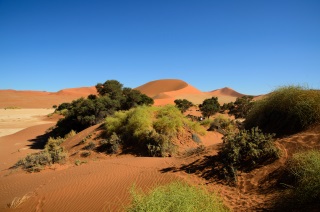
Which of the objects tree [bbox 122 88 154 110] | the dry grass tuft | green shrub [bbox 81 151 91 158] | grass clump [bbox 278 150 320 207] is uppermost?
tree [bbox 122 88 154 110]

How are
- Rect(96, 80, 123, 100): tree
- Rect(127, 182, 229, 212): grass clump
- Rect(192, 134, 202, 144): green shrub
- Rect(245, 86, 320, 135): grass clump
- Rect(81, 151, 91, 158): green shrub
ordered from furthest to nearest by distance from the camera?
Rect(96, 80, 123, 100): tree
Rect(192, 134, 202, 144): green shrub
Rect(81, 151, 91, 158): green shrub
Rect(245, 86, 320, 135): grass clump
Rect(127, 182, 229, 212): grass clump

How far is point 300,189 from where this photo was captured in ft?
16.4

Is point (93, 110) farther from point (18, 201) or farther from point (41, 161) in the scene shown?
point (18, 201)

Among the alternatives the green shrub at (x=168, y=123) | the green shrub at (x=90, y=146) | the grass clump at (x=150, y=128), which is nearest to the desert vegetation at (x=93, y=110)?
the grass clump at (x=150, y=128)

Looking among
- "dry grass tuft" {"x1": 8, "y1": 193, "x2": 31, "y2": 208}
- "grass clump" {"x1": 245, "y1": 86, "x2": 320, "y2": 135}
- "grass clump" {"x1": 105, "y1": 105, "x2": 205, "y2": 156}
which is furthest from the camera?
"grass clump" {"x1": 105, "y1": 105, "x2": 205, "y2": 156}

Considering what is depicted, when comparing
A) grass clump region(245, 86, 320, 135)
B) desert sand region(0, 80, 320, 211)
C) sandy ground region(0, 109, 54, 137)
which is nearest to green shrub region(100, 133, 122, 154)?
desert sand region(0, 80, 320, 211)

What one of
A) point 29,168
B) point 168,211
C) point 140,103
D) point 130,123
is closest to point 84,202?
point 168,211

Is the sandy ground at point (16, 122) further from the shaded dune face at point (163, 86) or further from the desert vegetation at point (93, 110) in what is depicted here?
the shaded dune face at point (163, 86)

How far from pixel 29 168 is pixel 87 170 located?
10.7 ft

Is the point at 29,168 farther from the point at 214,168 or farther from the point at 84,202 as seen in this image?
the point at 214,168

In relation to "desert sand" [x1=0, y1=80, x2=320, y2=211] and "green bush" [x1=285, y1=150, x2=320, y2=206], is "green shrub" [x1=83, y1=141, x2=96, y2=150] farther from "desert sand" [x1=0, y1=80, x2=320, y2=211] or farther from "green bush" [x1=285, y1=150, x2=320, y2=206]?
"green bush" [x1=285, y1=150, x2=320, y2=206]

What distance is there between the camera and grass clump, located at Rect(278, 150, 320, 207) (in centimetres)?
471

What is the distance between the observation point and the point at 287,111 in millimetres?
8914

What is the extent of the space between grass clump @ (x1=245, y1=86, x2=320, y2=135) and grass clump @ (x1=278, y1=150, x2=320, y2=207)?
2.51 m
